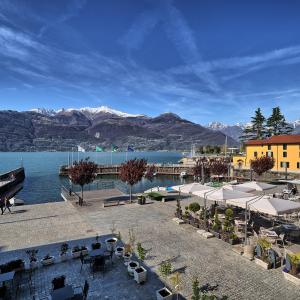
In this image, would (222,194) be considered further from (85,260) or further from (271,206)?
(85,260)

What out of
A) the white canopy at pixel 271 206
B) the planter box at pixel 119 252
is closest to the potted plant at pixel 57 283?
the planter box at pixel 119 252

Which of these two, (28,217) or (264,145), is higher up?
(264,145)

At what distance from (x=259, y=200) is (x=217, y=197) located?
2823 mm

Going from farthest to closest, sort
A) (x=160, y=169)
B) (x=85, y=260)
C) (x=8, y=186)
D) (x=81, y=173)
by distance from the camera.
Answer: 1. (x=160, y=169)
2. (x=8, y=186)
3. (x=81, y=173)
4. (x=85, y=260)

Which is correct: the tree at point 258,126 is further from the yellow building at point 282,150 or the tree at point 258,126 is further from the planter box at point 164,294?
the planter box at point 164,294

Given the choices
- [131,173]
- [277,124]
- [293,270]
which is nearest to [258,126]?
[277,124]

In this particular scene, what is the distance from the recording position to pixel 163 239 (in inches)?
608

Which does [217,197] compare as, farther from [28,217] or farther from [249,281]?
[28,217]

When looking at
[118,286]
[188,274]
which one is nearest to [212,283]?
[188,274]

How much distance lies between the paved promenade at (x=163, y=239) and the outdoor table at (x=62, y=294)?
13.8ft

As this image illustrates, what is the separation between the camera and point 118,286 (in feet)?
33.8

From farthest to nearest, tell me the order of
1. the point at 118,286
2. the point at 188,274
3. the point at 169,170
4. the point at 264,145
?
1. the point at 169,170
2. the point at 264,145
3. the point at 188,274
4. the point at 118,286

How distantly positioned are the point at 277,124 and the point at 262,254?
278 ft

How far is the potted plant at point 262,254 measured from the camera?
11797 mm
